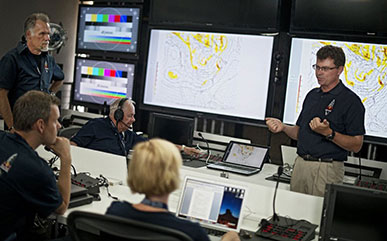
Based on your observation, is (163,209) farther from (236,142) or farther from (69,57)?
(69,57)

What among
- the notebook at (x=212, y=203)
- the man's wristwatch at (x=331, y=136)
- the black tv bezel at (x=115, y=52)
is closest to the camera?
the notebook at (x=212, y=203)

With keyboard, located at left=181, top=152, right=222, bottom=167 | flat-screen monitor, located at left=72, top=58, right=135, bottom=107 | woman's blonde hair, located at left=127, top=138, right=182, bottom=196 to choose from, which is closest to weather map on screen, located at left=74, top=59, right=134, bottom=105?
flat-screen monitor, located at left=72, top=58, right=135, bottom=107

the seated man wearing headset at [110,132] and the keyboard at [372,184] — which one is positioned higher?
the seated man wearing headset at [110,132]

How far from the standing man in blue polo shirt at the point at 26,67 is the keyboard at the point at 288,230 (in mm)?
2145

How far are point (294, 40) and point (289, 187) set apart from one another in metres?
1.55

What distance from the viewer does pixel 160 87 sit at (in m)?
4.84

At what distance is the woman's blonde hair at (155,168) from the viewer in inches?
59.5

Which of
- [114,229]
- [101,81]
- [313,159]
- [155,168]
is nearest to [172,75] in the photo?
[101,81]

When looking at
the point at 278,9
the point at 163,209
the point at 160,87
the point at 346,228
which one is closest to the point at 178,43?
the point at 160,87

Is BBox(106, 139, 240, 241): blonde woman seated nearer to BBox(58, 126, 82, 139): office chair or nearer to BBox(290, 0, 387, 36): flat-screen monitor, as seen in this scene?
BBox(58, 126, 82, 139): office chair

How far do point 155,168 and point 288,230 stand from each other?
949mm

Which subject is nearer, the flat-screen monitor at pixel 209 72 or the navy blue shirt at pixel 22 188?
the navy blue shirt at pixel 22 188

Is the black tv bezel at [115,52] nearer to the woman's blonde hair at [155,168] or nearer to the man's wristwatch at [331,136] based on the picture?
the man's wristwatch at [331,136]

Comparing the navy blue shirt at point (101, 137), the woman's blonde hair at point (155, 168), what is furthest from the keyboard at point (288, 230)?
the navy blue shirt at point (101, 137)
